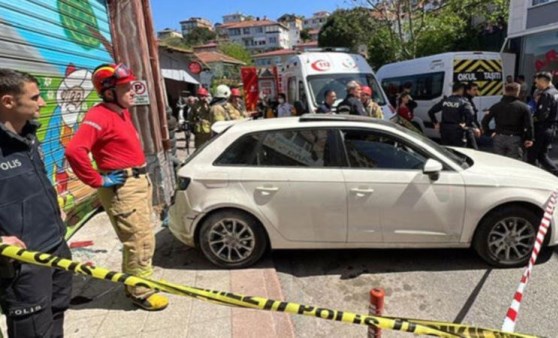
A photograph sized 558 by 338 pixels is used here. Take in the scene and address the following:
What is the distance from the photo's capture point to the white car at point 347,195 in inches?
144

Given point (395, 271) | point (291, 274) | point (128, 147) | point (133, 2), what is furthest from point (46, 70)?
point (395, 271)

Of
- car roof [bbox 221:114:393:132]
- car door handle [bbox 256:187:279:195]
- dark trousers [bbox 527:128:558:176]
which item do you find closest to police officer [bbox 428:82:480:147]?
dark trousers [bbox 527:128:558:176]

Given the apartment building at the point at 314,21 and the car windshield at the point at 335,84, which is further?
the apartment building at the point at 314,21

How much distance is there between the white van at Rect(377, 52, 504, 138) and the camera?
10578mm

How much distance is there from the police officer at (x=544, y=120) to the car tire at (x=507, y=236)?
338 cm

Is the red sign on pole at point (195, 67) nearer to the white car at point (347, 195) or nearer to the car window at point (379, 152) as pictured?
the white car at point (347, 195)

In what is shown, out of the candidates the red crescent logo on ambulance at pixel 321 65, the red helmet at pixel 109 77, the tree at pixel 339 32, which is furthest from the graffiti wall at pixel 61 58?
the tree at pixel 339 32

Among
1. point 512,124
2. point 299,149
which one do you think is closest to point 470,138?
point 512,124

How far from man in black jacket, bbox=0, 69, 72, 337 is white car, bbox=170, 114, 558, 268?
175cm

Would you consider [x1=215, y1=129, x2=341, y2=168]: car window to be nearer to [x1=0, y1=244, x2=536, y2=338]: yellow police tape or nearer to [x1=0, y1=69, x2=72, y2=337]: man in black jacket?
[x1=0, y1=69, x2=72, y2=337]: man in black jacket

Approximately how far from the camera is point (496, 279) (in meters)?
3.63

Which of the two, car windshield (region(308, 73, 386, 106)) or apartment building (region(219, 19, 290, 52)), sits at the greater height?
apartment building (region(219, 19, 290, 52))

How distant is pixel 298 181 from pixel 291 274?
98 cm

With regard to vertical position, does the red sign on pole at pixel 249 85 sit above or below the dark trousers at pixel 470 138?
above
